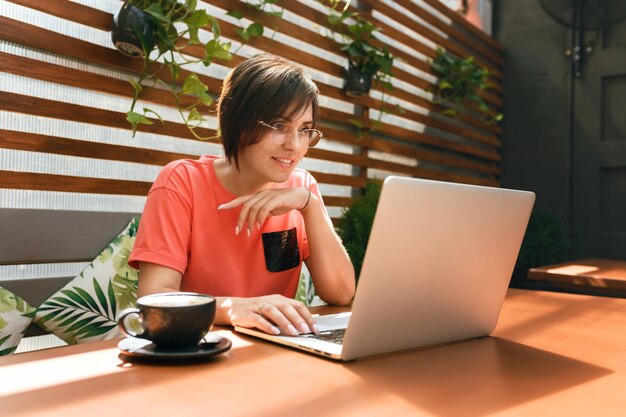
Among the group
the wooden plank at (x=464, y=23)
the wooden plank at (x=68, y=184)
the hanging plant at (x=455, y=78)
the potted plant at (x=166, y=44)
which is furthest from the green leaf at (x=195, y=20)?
the wooden plank at (x=464, y=23)

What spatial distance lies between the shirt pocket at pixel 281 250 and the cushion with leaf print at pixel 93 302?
22.8 inches

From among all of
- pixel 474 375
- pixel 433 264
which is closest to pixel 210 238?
pixel 433 264

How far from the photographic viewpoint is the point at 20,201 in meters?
1.91

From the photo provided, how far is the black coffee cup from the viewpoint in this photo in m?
0.81

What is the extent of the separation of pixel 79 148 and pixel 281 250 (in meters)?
0.92

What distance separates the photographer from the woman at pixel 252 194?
144 cm

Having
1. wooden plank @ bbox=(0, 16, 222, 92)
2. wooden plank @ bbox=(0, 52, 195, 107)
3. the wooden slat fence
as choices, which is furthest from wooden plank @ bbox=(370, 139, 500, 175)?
wooden plank @ bbox=(0, 16, 222, 92)

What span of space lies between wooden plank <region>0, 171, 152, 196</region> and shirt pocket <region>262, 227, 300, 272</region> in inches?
34.0

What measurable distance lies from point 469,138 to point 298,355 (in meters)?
4.08

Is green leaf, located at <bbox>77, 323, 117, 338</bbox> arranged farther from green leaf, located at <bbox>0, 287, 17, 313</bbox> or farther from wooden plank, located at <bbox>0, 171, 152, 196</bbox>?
wooden plank, located at <bbox>0, 171, 152, 196</bbox>

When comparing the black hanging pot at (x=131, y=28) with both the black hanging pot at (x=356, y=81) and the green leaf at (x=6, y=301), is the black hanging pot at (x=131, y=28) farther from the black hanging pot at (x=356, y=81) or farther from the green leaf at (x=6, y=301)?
the black hanging pot at (x=356, y=81)

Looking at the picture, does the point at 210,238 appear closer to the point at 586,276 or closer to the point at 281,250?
the point at 281,250

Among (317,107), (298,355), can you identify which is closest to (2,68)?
(317,107)

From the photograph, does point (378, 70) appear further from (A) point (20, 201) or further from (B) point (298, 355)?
(B) point (298, 355)
